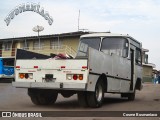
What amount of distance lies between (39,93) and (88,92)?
2.03 m

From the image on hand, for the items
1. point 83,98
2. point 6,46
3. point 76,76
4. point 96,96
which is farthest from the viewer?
point 6,46

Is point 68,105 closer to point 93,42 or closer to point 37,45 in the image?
point 93,42

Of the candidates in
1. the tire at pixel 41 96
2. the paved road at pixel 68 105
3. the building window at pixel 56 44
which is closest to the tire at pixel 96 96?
the paved road at pixel 68 105

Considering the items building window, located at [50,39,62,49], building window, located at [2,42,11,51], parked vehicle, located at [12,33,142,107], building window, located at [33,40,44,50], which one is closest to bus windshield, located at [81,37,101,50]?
parked vehicle, located at [12,33,142,107]

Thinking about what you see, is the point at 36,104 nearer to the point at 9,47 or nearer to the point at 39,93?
the point at 39,93

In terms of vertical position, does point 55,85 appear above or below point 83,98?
above

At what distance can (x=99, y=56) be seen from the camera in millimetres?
12188

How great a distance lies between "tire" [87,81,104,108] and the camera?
11962 mm

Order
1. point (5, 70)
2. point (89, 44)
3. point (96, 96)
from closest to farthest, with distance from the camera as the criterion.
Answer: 1. point (96, 96)
2. point (89, 44)
3. point (5, 70)

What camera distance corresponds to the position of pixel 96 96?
12.3 metres

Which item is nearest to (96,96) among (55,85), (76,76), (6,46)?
(76,76)

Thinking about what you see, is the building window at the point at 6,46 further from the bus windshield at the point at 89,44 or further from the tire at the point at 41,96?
the tire at the point at 41,96

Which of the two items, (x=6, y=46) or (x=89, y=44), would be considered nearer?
(x=89, y=44)

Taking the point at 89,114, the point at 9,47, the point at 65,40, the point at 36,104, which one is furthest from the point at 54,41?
the point at 89,114
